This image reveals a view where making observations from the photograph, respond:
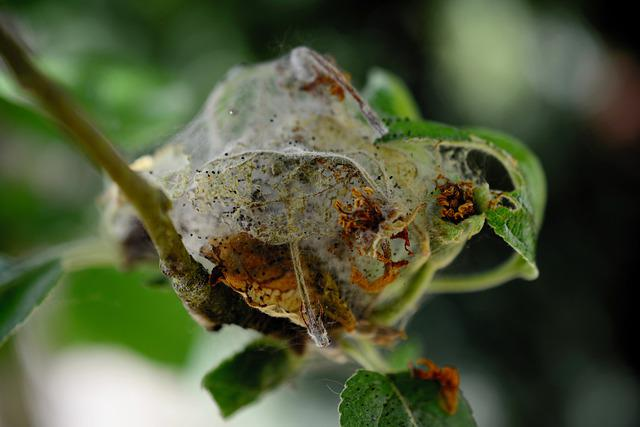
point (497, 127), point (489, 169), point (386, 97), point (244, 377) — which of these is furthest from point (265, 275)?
point (497, 127)

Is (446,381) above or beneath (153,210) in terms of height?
beneath

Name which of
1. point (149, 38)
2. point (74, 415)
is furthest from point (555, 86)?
point (74, 415)

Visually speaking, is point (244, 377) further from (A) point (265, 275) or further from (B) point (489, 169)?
(B) point (489, 169)

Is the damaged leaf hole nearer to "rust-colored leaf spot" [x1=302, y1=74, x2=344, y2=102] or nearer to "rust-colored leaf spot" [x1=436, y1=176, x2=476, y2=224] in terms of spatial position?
"rust-colored leaf spot" [x1=436, y1=176, x2=476, y2=224]

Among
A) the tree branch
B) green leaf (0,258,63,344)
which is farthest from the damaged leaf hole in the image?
green leaf (0,258,63,344)

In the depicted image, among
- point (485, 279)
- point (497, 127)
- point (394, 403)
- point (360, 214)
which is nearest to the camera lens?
point (360, 214)
